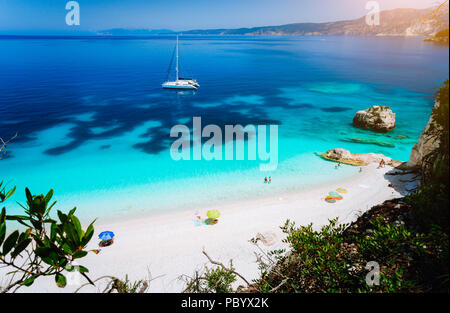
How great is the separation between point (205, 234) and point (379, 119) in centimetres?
3223

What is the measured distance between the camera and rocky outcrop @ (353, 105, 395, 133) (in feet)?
116

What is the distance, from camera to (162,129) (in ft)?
122

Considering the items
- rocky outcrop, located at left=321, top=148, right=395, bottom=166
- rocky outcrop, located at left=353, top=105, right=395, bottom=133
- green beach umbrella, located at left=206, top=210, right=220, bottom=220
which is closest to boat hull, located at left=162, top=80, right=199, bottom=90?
rocky outcrop, located at left=353, top=105, right=395, bottom=133

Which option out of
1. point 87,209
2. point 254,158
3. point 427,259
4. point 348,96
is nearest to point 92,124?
point 87,209

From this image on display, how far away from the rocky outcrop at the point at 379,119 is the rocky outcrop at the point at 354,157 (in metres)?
9.89

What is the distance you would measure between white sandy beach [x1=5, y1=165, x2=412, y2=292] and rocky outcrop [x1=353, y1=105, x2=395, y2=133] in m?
15.1

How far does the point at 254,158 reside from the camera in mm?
28562

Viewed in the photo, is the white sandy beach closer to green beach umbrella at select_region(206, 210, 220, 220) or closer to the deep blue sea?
green beach umbrella at select_region(206, 210, 220, 220)

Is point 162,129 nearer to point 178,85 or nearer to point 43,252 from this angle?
point 178,85

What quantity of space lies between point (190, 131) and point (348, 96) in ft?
131

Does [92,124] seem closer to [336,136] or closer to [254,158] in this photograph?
[254,158]

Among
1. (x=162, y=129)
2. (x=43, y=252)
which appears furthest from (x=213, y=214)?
(x=162, y=129)

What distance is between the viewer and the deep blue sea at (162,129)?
22938 mm

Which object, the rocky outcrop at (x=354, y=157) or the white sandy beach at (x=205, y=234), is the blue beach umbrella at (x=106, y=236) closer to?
the white sandy beach at (x=205, y=234)
